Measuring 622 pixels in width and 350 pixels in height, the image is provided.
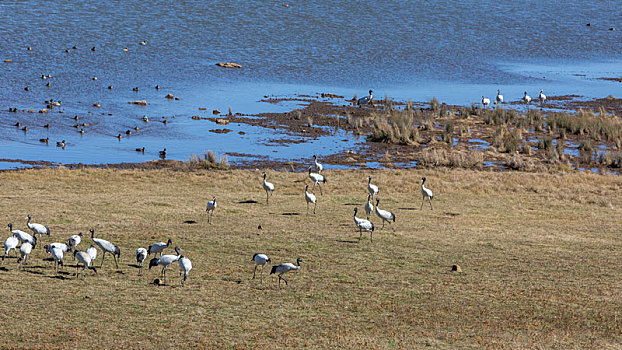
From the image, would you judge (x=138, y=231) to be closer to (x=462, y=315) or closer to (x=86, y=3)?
(x=462, y=315)

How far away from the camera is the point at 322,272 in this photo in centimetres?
2372

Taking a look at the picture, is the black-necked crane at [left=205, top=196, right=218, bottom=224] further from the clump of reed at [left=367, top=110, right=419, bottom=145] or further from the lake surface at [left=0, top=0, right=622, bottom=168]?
the clump of reed at [left=367, top=110, right=419, bottom=145]

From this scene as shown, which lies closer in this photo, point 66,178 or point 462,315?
point 462,315

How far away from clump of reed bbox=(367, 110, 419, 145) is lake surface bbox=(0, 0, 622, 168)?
1982 mm

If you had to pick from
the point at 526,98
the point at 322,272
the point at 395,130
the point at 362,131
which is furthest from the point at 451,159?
the point at 322,272

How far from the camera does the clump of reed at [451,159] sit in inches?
1941

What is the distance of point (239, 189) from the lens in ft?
131

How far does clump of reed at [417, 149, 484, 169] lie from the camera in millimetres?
49312

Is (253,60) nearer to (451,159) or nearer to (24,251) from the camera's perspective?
(451,159)

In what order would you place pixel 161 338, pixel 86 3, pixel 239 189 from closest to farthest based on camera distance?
1. pixel 161 338
2. pixel 239 189
3. pixel 86 3

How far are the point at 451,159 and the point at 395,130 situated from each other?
7875mm

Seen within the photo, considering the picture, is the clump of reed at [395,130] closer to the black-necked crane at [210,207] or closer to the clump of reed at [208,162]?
the clump of reed at [208,162]

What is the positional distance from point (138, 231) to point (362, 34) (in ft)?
286

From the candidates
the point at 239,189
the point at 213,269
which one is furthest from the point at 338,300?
the point at 239,189
